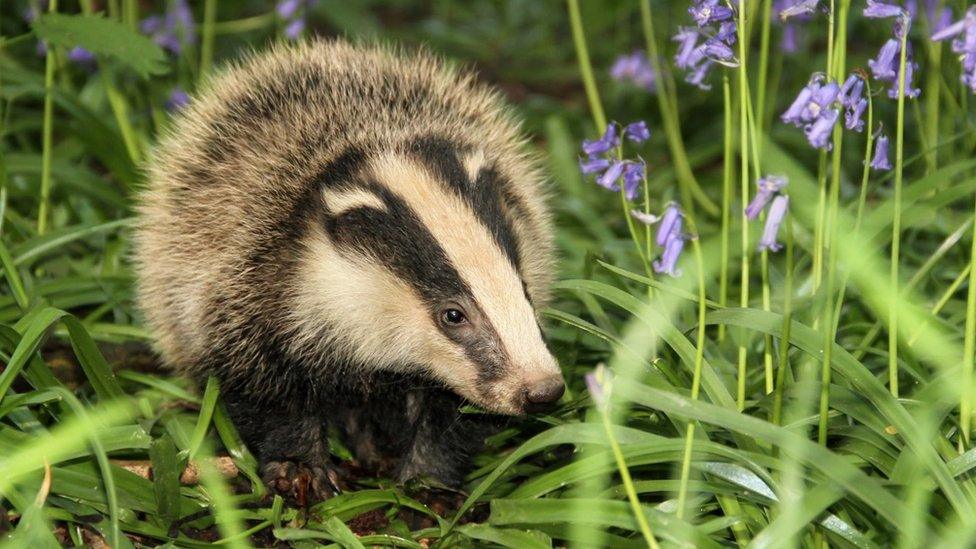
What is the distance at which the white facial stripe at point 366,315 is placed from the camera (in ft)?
18.1

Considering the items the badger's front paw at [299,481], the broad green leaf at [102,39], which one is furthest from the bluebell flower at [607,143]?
the broad green leaf at [102,39]

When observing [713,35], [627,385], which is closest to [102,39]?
[713,35]

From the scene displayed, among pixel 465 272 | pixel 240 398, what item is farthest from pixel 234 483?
pixel 465 272

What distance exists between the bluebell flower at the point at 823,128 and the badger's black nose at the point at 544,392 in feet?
4.72

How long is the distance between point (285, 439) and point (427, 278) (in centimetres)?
128

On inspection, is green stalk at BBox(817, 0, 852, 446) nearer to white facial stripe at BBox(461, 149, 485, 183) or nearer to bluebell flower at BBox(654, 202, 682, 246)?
bluebell flower at BBox(654, 202, 682, 246)

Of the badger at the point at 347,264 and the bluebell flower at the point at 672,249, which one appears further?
the badger at the point at 347,264

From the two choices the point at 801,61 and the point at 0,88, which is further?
the point at 801,61

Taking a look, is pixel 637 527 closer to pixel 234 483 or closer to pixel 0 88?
pixel 234 483

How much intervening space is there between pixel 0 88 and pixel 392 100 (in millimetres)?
2855

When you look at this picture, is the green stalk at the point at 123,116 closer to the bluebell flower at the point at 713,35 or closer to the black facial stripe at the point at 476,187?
the black facial stripe at the point at 476,187

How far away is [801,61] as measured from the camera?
1096cm

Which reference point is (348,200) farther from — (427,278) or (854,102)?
(854,102)

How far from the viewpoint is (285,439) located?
6098 mm
